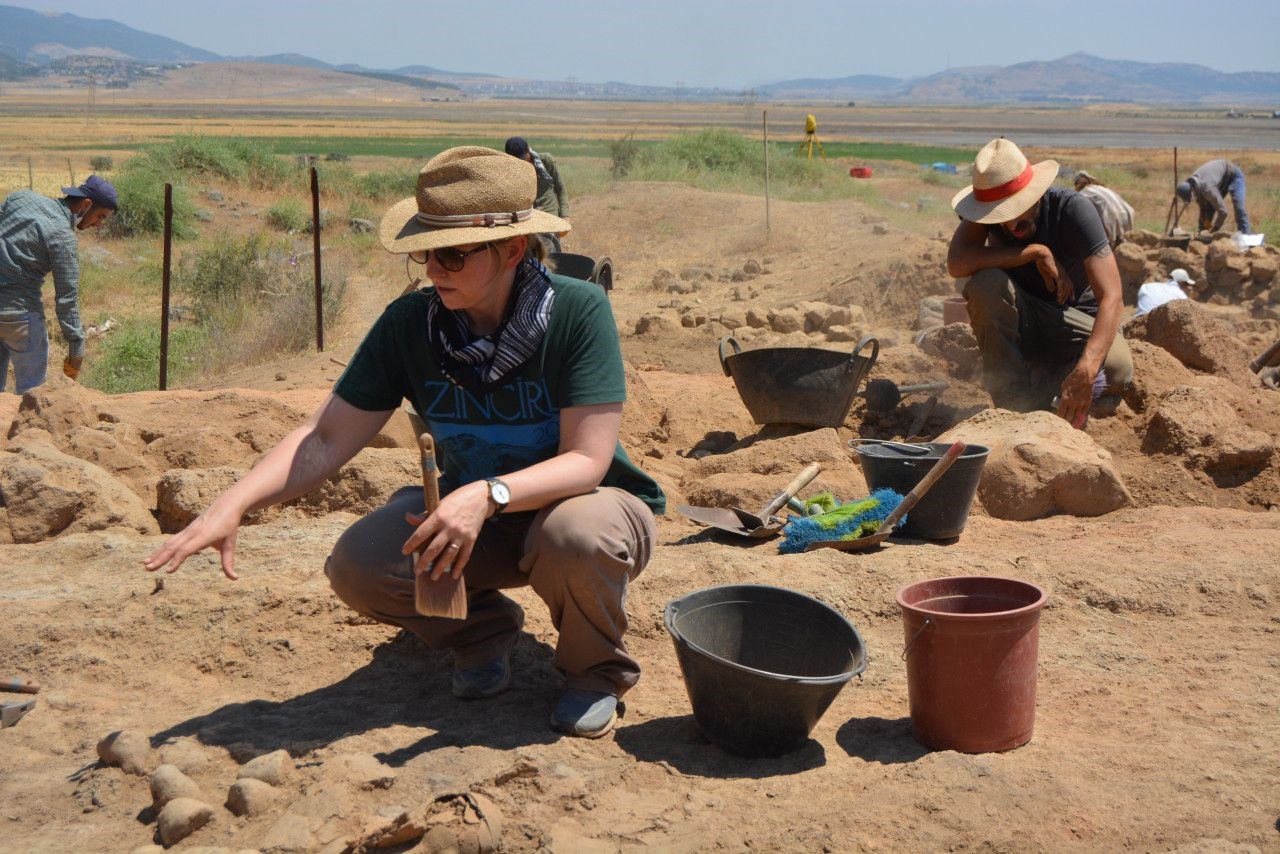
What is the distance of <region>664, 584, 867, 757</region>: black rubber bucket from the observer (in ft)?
9.39

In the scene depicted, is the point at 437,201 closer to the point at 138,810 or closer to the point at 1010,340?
the point at 138,810

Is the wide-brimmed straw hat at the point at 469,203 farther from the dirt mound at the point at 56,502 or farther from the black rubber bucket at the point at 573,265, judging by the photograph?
the black rubber bucket at the point at 573,265

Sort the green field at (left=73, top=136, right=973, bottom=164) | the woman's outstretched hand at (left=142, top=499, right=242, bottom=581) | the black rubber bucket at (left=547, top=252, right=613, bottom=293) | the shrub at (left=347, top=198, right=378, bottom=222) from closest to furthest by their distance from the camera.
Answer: the woman's outstretched hand at (left=142, top=499, right=242, bottom=581) < the black rubber bucket at (left=547, top=252, right=613, bottom=293) < the shrub at (left=347, top=198, right=378, bottom=222) < the green field at (left=73, top=136, right=973, bottom=164)

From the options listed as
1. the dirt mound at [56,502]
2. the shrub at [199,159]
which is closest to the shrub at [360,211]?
the shrub at [199,159]

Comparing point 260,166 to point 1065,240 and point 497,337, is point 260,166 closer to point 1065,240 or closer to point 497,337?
point 1065,240

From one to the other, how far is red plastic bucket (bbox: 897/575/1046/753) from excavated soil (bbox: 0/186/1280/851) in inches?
3.4

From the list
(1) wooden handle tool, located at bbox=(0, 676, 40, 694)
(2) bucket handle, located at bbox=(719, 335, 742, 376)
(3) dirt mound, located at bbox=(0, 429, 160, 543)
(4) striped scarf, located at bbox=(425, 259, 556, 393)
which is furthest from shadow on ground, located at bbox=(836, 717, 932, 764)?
(2) bucket handle, located at bbox=(719, 335, 742, 376)

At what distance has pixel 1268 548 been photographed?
421cm

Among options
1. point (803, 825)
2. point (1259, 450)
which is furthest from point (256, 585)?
point (1259, 450)

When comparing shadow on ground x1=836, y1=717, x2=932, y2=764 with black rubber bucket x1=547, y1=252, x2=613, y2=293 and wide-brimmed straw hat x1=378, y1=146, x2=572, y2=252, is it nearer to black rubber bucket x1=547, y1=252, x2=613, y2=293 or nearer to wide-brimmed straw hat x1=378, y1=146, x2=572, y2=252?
wide-brimmed straw hat x1=378, y1=146, x2=572, y2=252

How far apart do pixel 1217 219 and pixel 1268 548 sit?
10366 millimetres

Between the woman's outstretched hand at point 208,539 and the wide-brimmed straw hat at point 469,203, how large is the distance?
0.72 m

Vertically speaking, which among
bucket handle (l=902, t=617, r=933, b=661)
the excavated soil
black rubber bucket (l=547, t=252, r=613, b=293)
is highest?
black rubber bucket (l=547, t=252, r=613, b=293)

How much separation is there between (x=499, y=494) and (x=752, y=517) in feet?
6.46
